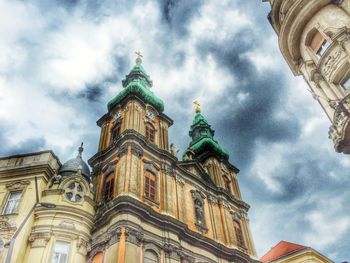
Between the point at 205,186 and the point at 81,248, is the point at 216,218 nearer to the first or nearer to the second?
the point at 205,186

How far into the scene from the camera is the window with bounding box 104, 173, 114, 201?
2160 cm

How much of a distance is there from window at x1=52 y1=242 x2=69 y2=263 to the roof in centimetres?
2395

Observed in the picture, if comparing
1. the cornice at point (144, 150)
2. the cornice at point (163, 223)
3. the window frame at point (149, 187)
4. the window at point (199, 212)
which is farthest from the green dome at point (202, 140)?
the cornice at point (163, 223)

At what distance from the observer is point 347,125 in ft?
42.8

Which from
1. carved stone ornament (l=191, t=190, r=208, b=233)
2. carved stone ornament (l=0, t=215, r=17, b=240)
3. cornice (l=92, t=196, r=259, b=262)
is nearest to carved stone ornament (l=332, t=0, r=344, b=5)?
cornice (l=92, t=196, r=259, b=262)

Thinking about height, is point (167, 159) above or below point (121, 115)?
below

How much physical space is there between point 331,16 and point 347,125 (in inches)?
214

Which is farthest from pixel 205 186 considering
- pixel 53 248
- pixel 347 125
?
pixel 347 125

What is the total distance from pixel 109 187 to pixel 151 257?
568 cm

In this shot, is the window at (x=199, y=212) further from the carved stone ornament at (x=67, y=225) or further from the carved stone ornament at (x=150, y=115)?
the carved stone ornament at (x=67, y=225)

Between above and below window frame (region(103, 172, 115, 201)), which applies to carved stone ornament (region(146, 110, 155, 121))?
Answer: above

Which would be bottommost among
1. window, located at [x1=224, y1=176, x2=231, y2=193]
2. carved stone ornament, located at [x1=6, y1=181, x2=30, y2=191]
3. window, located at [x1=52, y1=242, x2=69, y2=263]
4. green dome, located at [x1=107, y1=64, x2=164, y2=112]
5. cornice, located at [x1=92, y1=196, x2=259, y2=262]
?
window, located at [x1=52, y1=242, x2=69, y2=263]

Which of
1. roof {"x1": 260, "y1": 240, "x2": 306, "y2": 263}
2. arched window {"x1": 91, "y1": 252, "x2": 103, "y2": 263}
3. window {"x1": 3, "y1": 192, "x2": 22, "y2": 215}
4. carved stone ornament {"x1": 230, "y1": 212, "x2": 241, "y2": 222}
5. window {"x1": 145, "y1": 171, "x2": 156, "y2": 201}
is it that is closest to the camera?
window {"x1": 3, "y1": 192, "x2": 22, "y2": 215}

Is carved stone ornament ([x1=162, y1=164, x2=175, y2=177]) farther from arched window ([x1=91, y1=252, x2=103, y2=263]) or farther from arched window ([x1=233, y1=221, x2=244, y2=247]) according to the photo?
arched window ([x1=91, y1=252, x2=103, y2=263])
